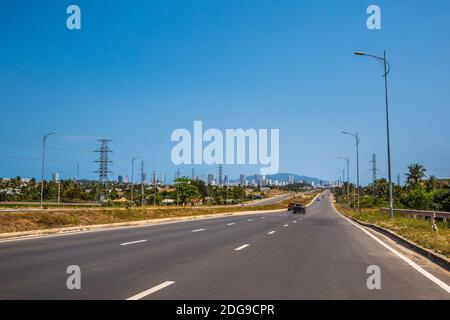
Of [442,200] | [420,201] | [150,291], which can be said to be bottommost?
[420,201]

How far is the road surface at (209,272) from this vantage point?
8.12 metres

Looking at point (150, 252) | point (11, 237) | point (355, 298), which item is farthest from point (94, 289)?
point (11, 237)

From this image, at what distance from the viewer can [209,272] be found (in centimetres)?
1048

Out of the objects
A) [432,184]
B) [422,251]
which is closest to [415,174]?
[432,184]

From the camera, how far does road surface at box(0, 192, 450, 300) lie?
26.6ft

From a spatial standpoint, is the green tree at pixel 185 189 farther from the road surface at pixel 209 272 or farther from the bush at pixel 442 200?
the road surface at pixel 209 272

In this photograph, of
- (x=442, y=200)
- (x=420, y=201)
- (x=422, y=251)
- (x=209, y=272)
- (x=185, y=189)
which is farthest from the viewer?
(x=185, y=189)

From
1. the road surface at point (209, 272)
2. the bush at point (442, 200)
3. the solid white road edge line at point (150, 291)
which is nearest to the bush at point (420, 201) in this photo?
the bush at point (442, 200)

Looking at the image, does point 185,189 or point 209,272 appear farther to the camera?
point 185,189

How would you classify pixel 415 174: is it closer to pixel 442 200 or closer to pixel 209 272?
pixel 442 200

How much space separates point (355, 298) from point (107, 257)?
734cm

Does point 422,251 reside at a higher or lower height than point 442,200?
lower

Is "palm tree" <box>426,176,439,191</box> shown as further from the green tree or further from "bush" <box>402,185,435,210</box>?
the green tree
